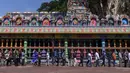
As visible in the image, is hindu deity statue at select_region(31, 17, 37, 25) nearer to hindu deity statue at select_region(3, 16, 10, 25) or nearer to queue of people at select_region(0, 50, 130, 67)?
hindu deity statue at select_region(3, 16, 10, 25)

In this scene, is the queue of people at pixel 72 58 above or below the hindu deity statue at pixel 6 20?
below

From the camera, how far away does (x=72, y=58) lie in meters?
22.9

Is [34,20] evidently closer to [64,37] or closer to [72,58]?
[64,37]

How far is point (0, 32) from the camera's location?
24016 mm

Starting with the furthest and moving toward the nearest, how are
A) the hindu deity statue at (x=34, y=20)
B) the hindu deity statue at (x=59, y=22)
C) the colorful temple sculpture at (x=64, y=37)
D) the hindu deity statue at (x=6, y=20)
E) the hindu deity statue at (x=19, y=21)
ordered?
the hindu deity statue at (x=34, y=20)
the hindu deity statue at (x=19, y=21)
the hindu deity statue at (x=6, y=20)
the hindu deity statue at (x=59, y=22)
the colorful temple sculpture at (x=64, y=37)

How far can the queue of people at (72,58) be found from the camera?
2189 cm

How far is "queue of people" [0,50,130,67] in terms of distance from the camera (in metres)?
21.9

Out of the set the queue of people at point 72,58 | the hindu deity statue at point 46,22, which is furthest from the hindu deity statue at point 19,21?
the queue of people at point 72,58

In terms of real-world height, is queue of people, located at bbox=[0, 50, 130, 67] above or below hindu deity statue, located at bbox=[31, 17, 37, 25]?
below

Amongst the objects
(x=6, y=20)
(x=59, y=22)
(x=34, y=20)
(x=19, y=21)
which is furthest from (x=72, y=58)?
(x=6, y=20)

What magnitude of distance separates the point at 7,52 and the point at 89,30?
8.19 m

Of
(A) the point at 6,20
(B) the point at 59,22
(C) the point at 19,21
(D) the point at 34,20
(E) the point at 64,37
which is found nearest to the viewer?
(E) the point at 64,37

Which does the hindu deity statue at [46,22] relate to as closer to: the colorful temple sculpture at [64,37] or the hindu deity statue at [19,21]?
the colorful temple sculpture at [64,37]

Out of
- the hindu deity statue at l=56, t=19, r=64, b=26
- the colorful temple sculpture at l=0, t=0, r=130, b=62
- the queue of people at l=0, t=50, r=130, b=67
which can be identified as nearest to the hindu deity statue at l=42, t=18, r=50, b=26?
the colorful temple sculpture at l=0, t=0, r=130, b=62
